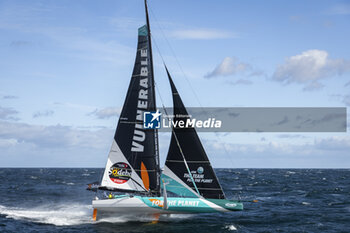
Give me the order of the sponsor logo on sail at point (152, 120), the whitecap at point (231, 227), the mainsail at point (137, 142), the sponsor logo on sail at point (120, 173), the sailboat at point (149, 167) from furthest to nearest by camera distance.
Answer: the whitecap at point (231, 227), the sponsor logo on sail at point (120, 173), the mainsail at point (137, 142), the sponsor logo on sail at point (152, 120), the sailboat at point (149, 167)

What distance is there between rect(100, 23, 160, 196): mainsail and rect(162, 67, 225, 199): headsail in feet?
3.41

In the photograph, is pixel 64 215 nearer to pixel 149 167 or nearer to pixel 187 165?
pixel 149 167

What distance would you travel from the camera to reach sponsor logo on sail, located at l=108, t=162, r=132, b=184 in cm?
2512

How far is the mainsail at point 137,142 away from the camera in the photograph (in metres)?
24.8

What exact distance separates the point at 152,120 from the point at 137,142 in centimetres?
170

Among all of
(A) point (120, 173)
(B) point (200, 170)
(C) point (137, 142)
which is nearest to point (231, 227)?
(B) point (200, 170)

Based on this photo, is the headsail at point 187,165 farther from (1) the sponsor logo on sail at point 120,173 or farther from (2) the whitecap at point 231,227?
(2) the whitecap at point 231,227

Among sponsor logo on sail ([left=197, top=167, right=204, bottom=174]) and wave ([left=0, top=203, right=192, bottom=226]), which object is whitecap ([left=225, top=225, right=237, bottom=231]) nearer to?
wave ([left=0, top=203, right=192, bottom=226])

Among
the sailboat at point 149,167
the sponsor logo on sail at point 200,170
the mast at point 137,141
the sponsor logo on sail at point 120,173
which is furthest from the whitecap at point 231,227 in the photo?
the sponsor logo on sail at point 120,173

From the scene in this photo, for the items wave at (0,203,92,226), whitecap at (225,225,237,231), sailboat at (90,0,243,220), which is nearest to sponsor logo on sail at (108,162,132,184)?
sailboat at (90,0,243,220)

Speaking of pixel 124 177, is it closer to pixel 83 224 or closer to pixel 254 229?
pixel 83 224

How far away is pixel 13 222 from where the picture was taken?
87.0 feet

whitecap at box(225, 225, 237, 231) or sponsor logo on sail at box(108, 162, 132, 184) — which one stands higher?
sponsor logo on sail at box(108, 162, 132, 184)

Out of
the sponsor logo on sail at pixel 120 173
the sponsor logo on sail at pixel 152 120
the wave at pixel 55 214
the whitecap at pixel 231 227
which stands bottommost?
the whitecap at pixel 231 227
